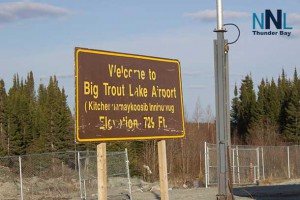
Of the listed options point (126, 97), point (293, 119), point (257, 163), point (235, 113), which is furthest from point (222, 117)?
point (235, 113)

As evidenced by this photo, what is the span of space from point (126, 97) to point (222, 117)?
3.38 m

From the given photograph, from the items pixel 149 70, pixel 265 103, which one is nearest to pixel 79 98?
pixel 149 70

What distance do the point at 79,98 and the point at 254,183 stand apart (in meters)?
26.5

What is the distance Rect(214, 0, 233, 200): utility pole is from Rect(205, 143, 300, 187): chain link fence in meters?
17.9

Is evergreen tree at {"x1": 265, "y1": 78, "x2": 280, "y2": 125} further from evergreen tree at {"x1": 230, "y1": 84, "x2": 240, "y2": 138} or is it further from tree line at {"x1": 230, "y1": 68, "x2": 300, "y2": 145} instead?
evergreen tree at {"x1": 230, "y1": 84, "x2": 240, "y2": 138}

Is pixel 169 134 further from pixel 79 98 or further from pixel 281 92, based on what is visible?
pixel 281 92

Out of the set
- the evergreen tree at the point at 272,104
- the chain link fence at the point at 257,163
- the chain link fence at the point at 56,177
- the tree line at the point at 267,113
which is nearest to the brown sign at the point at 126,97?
the chain link fence at the point at 56,177

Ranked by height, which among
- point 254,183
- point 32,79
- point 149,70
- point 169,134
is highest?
point 32,79

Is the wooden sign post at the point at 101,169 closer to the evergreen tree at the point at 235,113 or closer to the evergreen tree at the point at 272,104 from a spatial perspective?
the evergreen tree at the point at 272,104

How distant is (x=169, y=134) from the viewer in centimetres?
1246

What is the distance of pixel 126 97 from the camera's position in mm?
11328

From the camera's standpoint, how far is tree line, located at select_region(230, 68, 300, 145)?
7850 cm

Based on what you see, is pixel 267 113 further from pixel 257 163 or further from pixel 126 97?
pixel 126 97

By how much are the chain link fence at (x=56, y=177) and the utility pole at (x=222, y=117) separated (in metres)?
12.3
